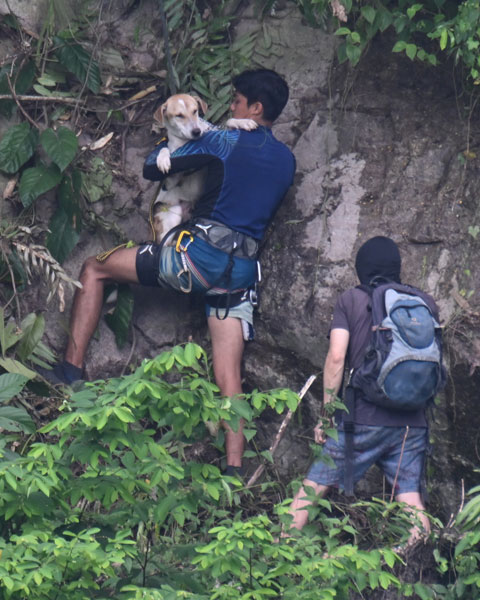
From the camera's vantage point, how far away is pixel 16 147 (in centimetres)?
693

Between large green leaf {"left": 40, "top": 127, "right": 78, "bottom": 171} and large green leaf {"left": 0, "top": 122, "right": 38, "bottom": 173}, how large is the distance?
13 cm

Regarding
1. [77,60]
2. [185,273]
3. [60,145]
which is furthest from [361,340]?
[77,60]

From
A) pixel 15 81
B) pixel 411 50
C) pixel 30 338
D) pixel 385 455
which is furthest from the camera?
pixel 15 81

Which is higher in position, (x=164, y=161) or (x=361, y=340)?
(x=164, y=161)

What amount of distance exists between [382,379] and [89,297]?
2.33 m

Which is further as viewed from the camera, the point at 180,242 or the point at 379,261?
the point at 180,242

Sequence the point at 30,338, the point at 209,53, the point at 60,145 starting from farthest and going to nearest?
1. the point at 209,53
2. the point at 60,145
3. the point at 30,338

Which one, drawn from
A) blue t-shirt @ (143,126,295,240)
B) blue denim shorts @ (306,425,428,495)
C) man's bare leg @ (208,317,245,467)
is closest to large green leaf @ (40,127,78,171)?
blue t-shirt @ (143,126,295,240)

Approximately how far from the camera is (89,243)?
23.5ft

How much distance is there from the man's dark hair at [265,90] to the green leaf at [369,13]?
28.4 inches

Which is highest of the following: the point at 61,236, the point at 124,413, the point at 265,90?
the point at 265,90

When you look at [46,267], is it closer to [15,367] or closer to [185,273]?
[15,367]

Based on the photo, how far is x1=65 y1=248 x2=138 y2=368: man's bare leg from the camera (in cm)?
662

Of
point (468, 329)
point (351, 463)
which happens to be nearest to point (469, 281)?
point (468, 329)
